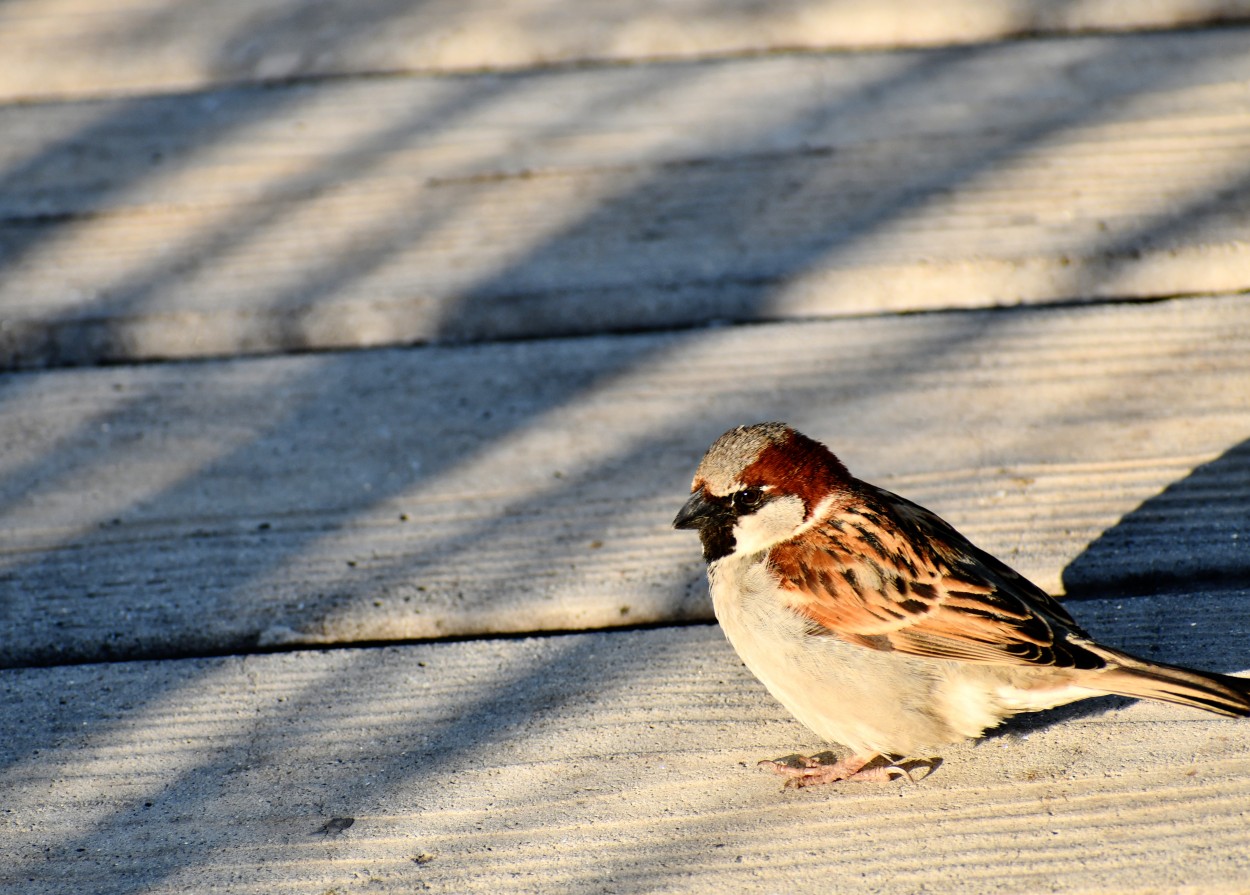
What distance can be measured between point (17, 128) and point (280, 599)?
2.17 meters

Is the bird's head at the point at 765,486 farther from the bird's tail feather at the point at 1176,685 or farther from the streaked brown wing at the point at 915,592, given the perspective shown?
the bird's tail feather at the point at 1176,685

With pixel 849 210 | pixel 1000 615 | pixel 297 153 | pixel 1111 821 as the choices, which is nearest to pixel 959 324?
pixel 849 210

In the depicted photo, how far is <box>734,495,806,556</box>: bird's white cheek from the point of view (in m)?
2.50

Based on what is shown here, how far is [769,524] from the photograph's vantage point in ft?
8.40

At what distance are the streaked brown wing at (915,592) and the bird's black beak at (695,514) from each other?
0.48 ft

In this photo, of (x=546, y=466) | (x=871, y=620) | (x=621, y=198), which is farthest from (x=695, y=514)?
(x=621, y=198)

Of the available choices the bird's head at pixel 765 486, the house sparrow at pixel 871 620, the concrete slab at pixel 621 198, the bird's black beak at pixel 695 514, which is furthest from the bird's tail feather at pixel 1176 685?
the concrete slab at pixel 621 198

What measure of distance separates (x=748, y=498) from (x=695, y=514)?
12cm

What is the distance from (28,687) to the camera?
7.79 feet

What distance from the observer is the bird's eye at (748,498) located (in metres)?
2.54

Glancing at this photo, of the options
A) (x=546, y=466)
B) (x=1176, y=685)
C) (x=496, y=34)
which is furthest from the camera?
(x=496, y=34)

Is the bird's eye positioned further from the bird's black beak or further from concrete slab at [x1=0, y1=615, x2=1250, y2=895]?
concrete slab at [x1=0, y1=615, x2=1250, y2=895]

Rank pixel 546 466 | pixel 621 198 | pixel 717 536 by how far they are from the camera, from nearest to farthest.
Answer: pixel 717 536 → pixel 546 466 → pixel 621 198

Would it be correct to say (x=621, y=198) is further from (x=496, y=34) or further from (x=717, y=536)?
(x=717, y=536)
